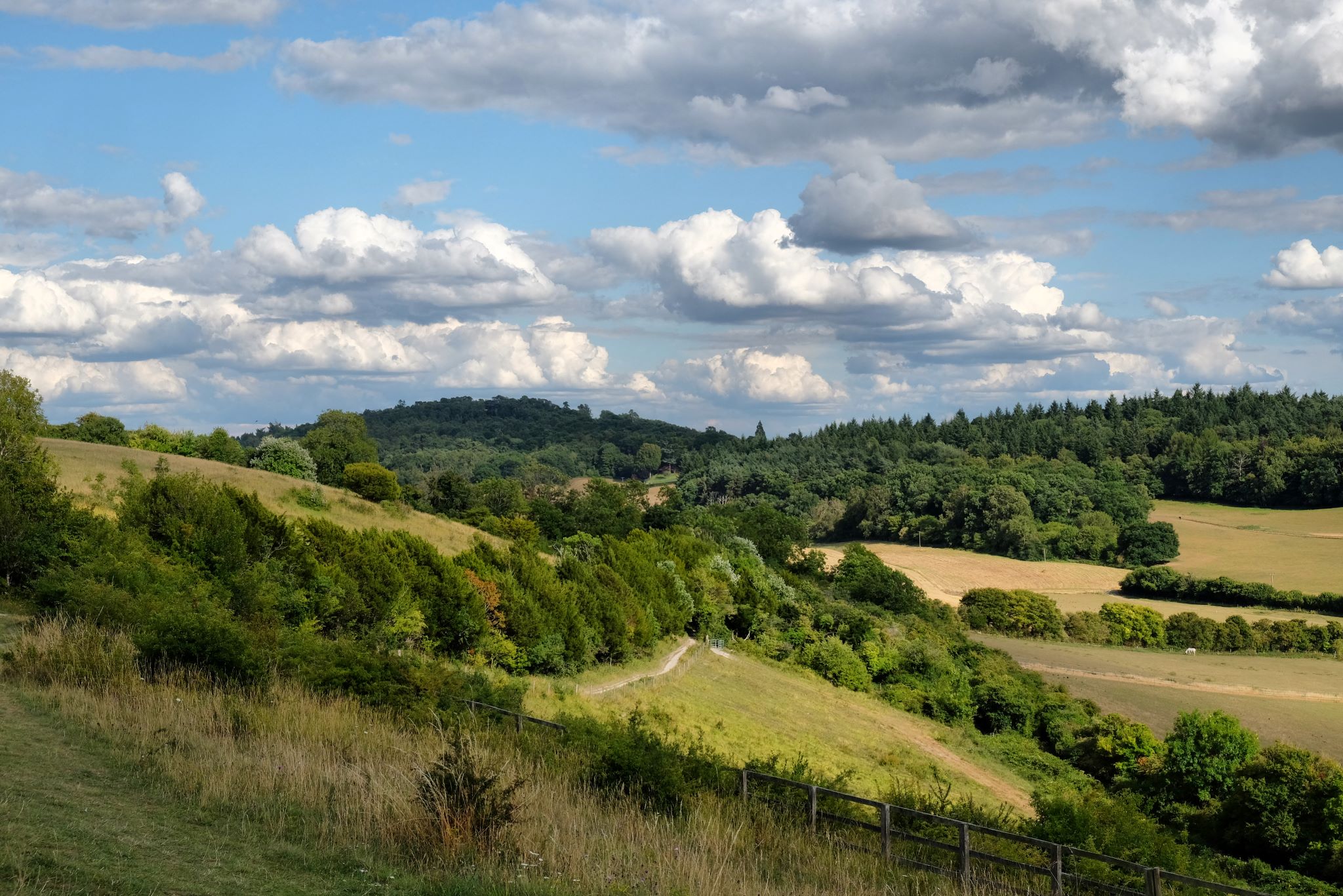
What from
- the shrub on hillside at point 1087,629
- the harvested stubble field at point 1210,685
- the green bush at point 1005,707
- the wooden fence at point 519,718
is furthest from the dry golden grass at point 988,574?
the wooden fence at point 519,718

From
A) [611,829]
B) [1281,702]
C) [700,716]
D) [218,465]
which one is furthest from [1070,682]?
[611,829]

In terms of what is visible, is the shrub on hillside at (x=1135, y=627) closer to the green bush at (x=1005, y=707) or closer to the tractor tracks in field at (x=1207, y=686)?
the tractor tracks in field at (x=1207, y=686)

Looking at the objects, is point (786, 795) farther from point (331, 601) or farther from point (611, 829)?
point (331, 601)

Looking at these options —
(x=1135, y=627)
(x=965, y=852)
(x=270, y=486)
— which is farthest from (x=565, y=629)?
(x=1135, y=627)

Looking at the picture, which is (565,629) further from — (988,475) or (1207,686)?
(988,475)

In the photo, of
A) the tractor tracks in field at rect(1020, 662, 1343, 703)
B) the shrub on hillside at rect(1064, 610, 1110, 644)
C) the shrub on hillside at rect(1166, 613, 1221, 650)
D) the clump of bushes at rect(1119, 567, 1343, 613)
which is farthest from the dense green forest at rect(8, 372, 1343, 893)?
the clump of bushes at rect(1119, 567, 1343, 613)

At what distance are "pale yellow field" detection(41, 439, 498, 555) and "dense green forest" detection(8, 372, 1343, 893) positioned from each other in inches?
180

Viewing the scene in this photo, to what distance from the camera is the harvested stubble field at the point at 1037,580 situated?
89.2m

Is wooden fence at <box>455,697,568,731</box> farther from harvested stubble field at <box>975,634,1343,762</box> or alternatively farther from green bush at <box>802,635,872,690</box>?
harvested stubble field at <box>975,634,1343,762</box>

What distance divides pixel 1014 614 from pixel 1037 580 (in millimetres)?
16451

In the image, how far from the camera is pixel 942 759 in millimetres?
42344

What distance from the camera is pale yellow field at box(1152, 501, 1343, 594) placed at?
318ft

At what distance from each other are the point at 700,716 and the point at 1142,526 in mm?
91185

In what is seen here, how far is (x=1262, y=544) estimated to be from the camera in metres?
112
